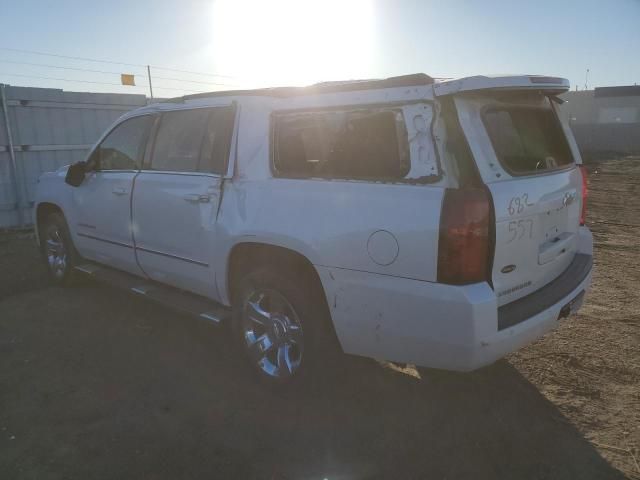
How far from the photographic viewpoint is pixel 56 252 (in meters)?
5.88

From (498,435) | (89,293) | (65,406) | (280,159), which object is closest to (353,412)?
(498,435)

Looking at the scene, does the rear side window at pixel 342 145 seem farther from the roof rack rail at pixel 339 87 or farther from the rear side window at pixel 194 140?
the rear side window at pixel 194 140

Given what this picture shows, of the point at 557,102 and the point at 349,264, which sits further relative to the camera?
the point at 557,102

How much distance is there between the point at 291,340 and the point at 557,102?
2523mm

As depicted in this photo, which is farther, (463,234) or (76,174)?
(76,174)

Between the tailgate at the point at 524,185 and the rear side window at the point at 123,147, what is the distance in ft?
9.94

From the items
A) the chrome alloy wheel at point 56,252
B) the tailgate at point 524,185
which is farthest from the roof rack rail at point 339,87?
the chrome alloy wheel at point 56,252

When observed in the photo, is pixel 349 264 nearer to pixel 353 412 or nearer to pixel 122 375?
pixel 353 412

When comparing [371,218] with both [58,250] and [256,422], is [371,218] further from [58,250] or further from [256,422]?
[58,250]

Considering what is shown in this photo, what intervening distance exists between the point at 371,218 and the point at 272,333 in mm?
1229

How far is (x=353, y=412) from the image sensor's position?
10.7 feet

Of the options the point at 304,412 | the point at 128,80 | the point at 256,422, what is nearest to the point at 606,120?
the point at 128,80

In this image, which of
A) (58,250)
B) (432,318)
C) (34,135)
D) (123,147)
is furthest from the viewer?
(34,135)

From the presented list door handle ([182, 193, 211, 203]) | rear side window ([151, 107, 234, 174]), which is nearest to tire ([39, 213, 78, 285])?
rear side window ([151, 107, 234, 174])
